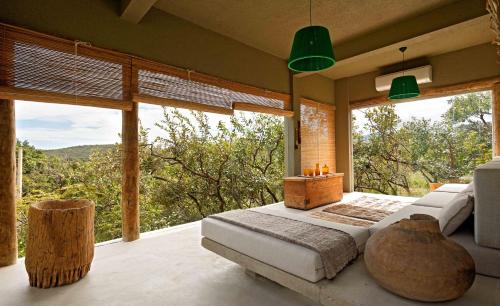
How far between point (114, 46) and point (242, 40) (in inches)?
75.6

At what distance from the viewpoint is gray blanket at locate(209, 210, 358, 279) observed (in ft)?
4.44

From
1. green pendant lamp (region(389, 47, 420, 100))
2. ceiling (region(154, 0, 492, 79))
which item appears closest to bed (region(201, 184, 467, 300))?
green pendant lamp (region(389, 47, 420, 100))

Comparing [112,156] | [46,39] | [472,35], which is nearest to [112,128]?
[112,156]

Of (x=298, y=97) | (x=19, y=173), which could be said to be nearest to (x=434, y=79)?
(x=298, y=97)

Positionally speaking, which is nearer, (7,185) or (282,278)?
(282,278)

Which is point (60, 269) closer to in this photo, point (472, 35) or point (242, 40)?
point (242, 40)

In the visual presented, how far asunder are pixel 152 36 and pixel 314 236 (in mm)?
2914

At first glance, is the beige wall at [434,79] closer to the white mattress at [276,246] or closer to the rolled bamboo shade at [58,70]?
the white mattress at [276,246]

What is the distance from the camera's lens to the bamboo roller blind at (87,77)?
7.48 feet

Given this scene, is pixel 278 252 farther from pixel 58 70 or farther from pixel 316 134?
pixel 316 134

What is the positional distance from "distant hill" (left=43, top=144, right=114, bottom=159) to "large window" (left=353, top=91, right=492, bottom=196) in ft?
18.8

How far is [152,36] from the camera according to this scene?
3123 mm

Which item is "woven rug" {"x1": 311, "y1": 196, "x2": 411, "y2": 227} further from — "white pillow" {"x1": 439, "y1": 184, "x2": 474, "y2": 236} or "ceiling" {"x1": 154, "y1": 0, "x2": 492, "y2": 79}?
"ceiling" {"x1": 154, "y1": 0, "x2": 492, "y2": 79}

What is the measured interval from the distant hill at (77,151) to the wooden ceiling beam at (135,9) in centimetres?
217
